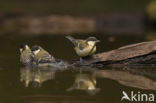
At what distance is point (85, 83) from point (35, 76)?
1.06 meters

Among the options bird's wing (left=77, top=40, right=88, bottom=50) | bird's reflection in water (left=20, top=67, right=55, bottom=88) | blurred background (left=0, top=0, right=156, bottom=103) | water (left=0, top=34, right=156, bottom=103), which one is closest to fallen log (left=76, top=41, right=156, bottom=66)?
water (left=0, top=34, right=156, bottom=103)

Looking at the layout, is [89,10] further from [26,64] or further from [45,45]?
[26,64]

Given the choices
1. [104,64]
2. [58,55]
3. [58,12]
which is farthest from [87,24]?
[104,64]

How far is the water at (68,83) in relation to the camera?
21.9ft

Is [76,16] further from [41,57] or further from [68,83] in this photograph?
[68,83]

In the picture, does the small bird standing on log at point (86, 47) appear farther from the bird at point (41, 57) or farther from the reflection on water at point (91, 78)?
the bird at point (41, 57)

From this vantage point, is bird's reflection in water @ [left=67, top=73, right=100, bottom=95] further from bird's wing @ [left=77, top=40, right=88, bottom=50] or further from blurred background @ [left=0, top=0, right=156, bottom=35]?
blurred background @ [left=0, top=0, right=156, bottom=35]

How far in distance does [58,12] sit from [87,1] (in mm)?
3182

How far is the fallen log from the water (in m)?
0.17

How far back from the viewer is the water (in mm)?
6676

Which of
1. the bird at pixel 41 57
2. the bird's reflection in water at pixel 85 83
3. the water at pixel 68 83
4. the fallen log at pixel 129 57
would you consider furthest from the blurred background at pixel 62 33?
the fallen log at pixel 129 57

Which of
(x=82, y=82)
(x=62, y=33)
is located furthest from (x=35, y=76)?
(x=62, y=33)

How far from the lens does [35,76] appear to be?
825 cm

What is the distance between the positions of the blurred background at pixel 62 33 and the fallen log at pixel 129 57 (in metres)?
0.49
